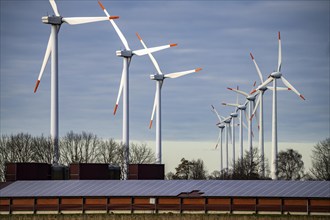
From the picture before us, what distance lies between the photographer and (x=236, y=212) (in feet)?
297

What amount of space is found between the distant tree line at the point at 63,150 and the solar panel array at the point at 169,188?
3929 centimetres

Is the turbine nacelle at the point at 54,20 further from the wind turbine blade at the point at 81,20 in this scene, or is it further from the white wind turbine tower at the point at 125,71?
the white wind turbine tower at the point at 125,71

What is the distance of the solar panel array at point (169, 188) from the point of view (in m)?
94.1

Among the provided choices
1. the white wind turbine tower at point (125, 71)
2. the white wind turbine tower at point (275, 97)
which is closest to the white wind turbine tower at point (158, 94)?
the white wind turbine tower at point (125, 71)

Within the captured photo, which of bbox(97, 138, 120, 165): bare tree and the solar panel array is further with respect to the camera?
bbox(97, 138, 120, 165): bare tree

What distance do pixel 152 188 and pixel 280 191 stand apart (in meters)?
14.6

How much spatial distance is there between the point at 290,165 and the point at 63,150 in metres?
55.1

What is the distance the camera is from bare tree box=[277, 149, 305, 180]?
178 m

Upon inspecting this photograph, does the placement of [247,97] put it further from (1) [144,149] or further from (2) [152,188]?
(2) [152,188]

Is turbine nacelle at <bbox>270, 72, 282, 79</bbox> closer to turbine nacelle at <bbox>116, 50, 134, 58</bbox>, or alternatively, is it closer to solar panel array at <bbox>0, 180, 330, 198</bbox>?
turbine nacelle at <bbox>116, 50, 134, 58</bbox>

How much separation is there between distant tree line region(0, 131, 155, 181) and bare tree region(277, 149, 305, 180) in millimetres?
36240

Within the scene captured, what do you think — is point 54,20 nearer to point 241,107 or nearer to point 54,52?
point 54,52

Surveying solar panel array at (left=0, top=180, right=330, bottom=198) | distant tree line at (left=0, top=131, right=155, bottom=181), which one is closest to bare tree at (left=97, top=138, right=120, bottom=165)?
distant tree line at (left=0, top=131, right=155, bottom=181)

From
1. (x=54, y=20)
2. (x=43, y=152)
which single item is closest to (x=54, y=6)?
(x=54, y=20)
